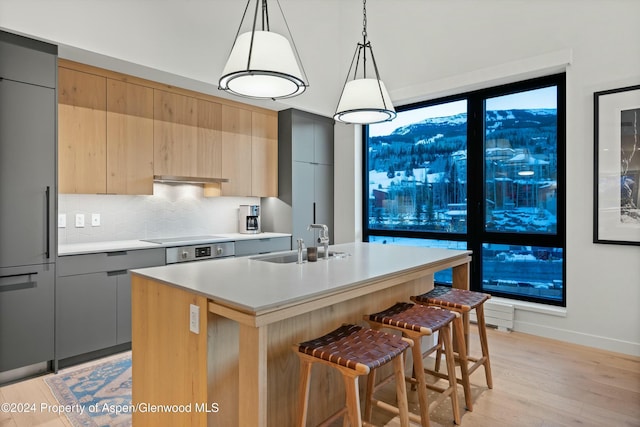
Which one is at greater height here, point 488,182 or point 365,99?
point 365,99

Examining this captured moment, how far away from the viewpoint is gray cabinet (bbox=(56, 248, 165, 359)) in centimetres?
286

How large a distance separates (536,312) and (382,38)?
3710 mm

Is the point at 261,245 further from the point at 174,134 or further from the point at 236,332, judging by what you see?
the point at 236,332

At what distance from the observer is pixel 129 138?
11.5 feet

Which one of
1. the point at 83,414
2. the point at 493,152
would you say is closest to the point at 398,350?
the point at 83,414

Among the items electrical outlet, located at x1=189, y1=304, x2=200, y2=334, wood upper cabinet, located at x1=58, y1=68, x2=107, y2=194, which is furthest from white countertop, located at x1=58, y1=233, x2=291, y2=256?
electrical outlet, located at x1=189, y1=304, x2=200, y2=334

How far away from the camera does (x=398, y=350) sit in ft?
5.66

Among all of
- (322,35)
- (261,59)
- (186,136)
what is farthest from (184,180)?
(322,35)

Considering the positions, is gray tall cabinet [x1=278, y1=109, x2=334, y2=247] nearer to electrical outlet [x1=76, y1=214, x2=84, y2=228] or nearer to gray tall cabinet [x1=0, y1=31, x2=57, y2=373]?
electrical outlet [x1=76, y1=214, x2=84, y2=228]

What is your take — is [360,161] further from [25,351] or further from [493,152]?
[25,351]

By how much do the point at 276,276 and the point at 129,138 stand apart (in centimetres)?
242

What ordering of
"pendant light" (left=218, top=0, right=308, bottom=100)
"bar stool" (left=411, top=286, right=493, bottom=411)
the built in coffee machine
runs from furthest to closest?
the built in coffee machine → "bar stool" (left=411, top=286, right=493, bottom=411) → "pendant light" (left=218, top=0, right=308, bottom=100)

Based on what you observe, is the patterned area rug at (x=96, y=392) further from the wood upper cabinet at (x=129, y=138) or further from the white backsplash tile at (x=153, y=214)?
the wood upper cabinet at (x=129, y=138)

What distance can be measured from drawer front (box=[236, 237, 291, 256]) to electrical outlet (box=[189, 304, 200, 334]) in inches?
97.0
